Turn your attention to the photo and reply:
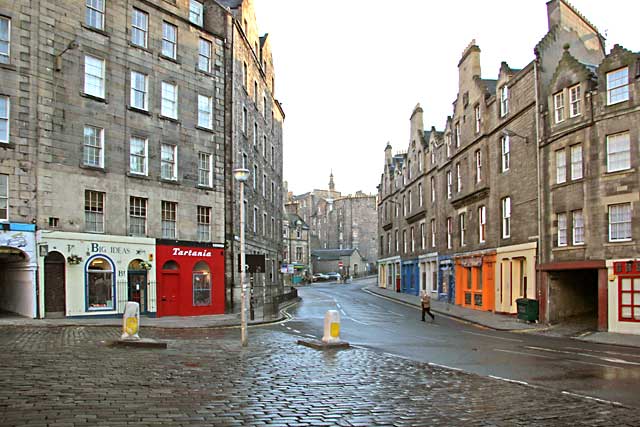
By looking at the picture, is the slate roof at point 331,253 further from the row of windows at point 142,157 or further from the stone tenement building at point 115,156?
the row of windows at point 142,157

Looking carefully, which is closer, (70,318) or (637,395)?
(637,395)

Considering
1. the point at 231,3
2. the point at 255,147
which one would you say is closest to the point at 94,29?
the point at 231,3

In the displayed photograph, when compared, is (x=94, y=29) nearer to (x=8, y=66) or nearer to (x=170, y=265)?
(x=8, y=66)

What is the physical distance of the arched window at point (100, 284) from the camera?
1038 inches

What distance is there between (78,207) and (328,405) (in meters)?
20.4

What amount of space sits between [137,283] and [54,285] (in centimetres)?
443

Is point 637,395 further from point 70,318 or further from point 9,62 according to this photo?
point 9,62

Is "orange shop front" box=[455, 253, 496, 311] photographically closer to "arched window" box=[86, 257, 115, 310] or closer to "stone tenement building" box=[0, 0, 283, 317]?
"stone tenement building" box=[0, 0, 283, 317]

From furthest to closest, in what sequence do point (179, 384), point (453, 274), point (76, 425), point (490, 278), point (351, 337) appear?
point (453, 274), point (490, 278), point (351, 337), point (179, 384), point (76, 425)

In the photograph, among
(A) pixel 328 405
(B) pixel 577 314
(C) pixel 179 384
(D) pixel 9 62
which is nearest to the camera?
(A) pixel 328 405

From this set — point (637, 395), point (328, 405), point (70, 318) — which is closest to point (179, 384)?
point (328, 405)

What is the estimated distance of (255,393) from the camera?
9562 mm

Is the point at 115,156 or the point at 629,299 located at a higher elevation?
the point at 115,156

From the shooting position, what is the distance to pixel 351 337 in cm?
2058
